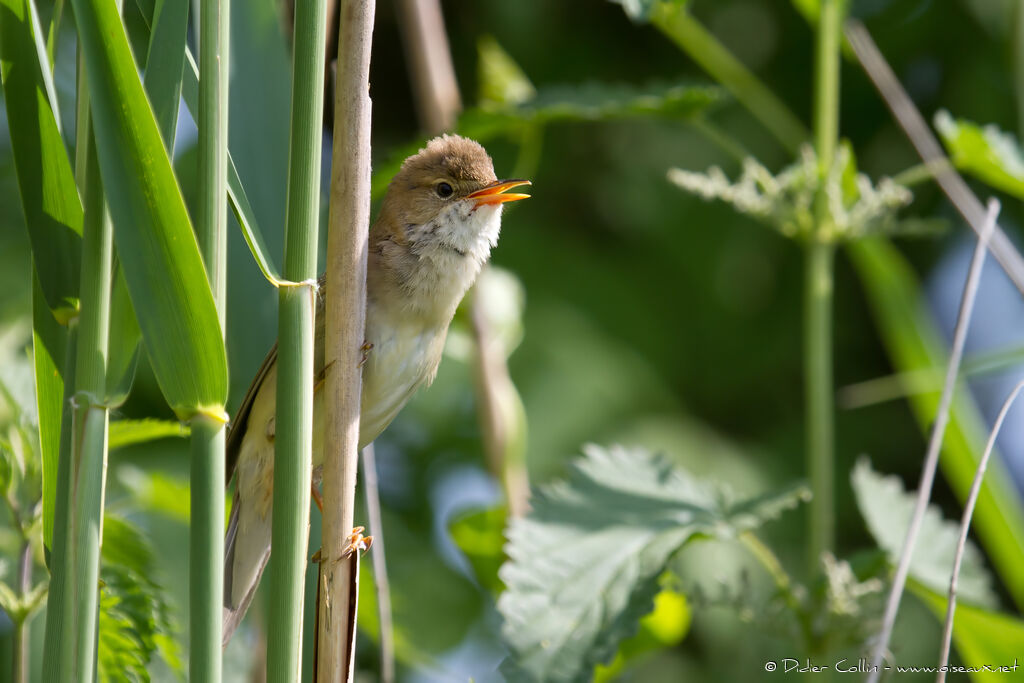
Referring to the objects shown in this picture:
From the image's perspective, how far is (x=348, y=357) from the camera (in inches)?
49.3

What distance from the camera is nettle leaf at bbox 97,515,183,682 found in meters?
1.50

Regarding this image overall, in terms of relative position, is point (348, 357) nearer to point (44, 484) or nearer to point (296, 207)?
point (296, 207)

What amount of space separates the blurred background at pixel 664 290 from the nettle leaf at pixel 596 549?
0.95 meters

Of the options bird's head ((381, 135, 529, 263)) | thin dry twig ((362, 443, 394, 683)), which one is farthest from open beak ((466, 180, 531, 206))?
thin dry twig ((362, 443, 394, 683))

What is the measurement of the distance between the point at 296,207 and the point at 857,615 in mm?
1287

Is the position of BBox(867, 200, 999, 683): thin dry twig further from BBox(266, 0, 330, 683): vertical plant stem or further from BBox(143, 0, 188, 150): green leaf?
BBox(143, 0, 188, 150): green leaf

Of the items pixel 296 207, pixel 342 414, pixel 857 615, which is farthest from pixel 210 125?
pixel 857 615

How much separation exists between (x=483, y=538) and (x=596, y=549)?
2.03 feet

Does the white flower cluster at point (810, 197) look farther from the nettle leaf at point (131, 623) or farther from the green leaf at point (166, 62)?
the nettle leaf at point (131, 623)

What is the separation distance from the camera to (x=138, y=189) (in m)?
0.99

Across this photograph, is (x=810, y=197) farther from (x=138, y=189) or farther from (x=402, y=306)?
(x=138, y=189)

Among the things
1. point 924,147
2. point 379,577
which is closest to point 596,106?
point 924,147

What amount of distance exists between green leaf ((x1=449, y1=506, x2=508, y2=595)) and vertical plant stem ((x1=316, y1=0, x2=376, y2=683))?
106 cm

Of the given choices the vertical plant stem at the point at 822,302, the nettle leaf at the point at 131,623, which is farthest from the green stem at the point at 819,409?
the nettle leaf at the point at 131,623
